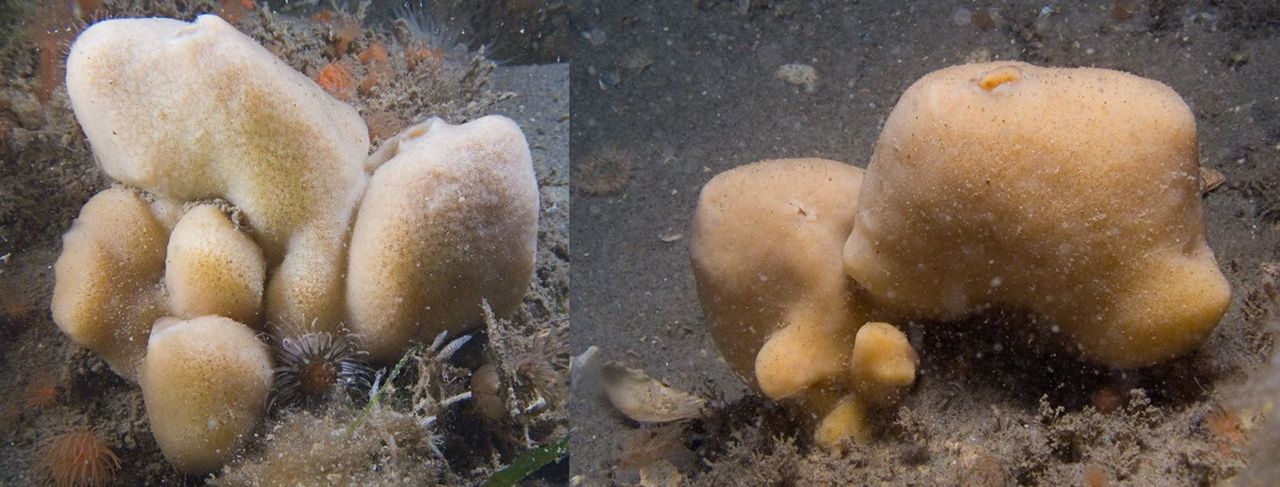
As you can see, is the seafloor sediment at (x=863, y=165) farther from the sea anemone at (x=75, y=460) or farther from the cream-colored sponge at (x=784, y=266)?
the sea anemone at (x=75, y=460)

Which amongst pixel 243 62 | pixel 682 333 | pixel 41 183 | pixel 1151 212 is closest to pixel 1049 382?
pixel 1151 212

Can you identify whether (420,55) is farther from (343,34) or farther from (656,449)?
(656,449)

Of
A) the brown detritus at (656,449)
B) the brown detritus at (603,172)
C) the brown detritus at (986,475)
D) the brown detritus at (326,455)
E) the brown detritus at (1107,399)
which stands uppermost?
the brown detritus at (1107,399)

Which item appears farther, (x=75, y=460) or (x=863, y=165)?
(x=863, y=165)

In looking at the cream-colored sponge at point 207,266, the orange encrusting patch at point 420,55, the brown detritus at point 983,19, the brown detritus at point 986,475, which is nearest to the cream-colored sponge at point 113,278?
the cream-colored sponge at point 207,266

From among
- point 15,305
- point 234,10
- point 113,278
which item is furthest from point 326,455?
point 234,10

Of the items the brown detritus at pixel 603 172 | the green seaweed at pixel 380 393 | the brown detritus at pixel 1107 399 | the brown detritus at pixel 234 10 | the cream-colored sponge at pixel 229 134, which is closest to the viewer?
the brown detritus at pixel 1107 399

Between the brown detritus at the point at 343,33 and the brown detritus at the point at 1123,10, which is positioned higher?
the brown detritus at the point at 343,33

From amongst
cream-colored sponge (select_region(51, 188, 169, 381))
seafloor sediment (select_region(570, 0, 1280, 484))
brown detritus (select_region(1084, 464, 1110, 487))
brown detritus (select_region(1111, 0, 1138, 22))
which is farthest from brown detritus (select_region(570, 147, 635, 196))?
brown detritus (select_region(1084, 464, 1110, 487))
